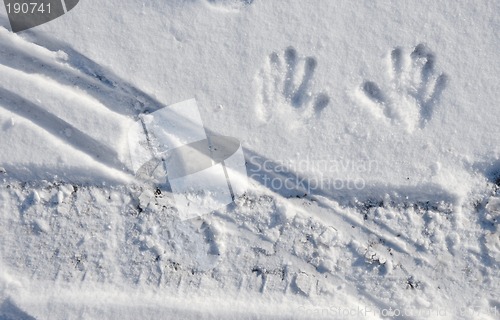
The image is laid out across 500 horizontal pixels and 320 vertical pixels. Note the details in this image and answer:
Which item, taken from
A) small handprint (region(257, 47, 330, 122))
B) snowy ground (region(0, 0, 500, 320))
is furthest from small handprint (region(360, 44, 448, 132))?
small handprint (region(257, 47, 330, 122))

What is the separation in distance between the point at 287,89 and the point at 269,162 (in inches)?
18.8

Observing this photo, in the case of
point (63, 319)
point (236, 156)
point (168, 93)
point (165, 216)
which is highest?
point (168, 93)

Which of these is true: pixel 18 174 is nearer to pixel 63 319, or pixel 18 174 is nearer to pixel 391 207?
pixel 63 319

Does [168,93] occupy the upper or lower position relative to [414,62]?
lower

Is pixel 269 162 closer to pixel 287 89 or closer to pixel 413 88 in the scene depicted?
pixel 287 89

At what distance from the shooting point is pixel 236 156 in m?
3.14

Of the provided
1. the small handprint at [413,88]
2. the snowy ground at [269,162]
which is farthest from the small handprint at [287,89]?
the small handprint at [413,88]

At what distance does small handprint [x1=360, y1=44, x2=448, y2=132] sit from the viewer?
309 cm

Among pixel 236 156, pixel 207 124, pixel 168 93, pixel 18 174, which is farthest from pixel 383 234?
pixel 18 174

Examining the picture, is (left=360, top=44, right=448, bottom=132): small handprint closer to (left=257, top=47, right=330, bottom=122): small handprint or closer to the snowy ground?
the snowy ground

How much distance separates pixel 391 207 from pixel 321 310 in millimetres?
785

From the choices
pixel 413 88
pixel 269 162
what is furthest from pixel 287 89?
pixel 413 88

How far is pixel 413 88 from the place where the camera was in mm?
3088

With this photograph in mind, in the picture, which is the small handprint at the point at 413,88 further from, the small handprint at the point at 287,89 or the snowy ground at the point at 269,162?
the small handprint at the point at 287,89
